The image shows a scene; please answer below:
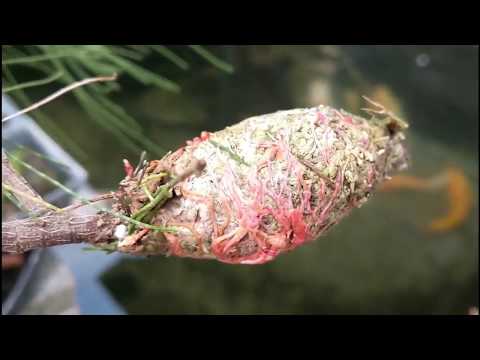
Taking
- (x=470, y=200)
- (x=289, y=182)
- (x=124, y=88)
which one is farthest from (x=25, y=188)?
(x=470, y=200)

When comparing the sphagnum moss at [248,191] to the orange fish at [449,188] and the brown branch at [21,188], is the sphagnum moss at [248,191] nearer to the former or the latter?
the brown branch at [21,188]

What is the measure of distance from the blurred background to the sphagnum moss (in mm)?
655

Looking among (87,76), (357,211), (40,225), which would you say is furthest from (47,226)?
(357,211)

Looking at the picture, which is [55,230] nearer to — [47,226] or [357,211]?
[47,226]

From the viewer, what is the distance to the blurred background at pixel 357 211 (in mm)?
1248

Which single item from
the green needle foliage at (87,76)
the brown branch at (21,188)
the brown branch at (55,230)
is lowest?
the brown branch at (55,230)

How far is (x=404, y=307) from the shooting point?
1.34 meters

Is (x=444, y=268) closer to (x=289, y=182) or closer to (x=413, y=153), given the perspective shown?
(x=413, y=153)

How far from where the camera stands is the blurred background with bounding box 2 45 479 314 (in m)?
1.25

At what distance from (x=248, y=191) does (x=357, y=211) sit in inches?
38.1

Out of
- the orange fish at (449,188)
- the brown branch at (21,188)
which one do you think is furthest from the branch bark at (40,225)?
the orange fish at (449,188)

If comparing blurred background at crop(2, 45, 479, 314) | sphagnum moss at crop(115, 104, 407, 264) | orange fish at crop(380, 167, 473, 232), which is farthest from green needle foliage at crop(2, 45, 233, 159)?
orange fish at crop(380, 167, 473, 232)

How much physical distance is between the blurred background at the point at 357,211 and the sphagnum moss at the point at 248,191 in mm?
655

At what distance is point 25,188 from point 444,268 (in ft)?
3.95
